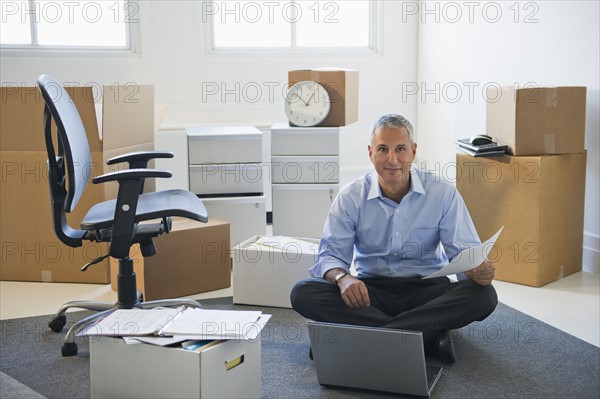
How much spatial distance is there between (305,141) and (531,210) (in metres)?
1.26

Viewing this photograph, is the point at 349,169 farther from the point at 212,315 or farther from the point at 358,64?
the point at 212,315

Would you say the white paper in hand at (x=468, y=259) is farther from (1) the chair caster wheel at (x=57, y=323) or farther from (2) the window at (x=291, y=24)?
(2) the window at (x=291, y=24)

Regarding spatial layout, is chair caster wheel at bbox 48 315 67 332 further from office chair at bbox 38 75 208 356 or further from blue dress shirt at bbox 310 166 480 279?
blue dress shirt at bbox 310 166 480 279

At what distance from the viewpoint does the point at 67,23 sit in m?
5.11

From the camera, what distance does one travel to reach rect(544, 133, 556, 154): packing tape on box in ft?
12.8

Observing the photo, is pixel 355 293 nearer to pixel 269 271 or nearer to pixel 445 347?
pixel 445 347

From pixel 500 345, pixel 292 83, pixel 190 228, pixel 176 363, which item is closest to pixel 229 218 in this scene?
pixel 190 228

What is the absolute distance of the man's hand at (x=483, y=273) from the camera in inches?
107

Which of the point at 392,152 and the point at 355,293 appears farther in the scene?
the point at 392,152

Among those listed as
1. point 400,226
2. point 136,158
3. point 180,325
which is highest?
point 136,158

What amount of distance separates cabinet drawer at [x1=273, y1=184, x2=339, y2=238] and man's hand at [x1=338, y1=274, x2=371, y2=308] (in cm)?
168

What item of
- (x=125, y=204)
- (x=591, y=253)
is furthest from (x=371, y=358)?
(x=591, y=253)

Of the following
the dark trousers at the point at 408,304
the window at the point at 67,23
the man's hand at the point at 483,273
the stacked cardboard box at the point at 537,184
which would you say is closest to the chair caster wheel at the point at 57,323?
the dark trousers at the point at 408,304

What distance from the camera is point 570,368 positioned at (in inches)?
111
